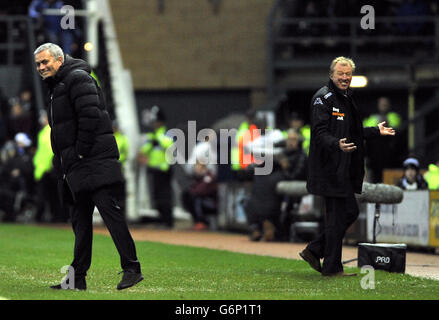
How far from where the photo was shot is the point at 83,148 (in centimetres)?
1054

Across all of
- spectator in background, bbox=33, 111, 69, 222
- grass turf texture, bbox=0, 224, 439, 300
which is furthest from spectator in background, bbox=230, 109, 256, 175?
grass turf texture, bbox=0, 224, 439, 300

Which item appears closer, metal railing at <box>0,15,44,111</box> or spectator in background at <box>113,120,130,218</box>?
spectator in background at <box>113,120,130,218</box>

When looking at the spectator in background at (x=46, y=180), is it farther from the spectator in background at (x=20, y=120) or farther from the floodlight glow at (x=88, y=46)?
the spectator in background at (x=20, y=120)

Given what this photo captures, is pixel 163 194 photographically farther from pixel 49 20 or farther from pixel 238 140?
pixel 49 20

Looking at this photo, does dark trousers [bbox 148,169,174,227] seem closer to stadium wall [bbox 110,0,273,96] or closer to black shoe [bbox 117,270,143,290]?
stadium wall [bbox 110,0,273,96]

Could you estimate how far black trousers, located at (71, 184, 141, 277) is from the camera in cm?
1070

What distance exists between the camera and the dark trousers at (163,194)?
2361 cm

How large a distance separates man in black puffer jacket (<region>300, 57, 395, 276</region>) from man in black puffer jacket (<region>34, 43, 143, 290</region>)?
7.63 ft

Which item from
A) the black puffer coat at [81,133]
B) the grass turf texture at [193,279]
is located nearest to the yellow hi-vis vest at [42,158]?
the grass turf texture at [193,279]

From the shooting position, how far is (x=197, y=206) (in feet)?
76.9

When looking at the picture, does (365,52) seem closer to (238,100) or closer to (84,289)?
(238,100)

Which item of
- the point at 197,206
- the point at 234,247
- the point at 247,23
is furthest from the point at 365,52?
the point at 234,247

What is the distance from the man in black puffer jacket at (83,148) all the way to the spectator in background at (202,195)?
12.4m

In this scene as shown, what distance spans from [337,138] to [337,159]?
25 centimetres
